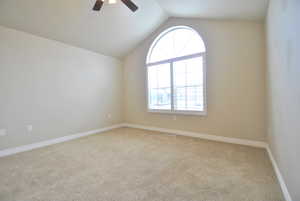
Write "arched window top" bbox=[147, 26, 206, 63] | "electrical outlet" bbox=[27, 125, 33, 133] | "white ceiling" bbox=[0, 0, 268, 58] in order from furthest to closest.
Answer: "arched window top" bbox=[147, 26, 206, 63]
"electrical outlet" bbox=[27, 125, 33, 133]
"white ceiling" bbox=[0, 0, 268, 58]

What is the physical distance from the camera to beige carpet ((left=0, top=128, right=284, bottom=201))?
1731 mm

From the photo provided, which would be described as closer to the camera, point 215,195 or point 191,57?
point 215,195

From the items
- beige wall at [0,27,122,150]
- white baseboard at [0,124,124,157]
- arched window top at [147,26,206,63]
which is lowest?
white baseboard at [0,124,124,157]

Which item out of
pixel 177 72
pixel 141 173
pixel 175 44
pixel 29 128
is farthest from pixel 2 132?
pixel 175 44

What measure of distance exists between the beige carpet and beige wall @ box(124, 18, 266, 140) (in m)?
0.46

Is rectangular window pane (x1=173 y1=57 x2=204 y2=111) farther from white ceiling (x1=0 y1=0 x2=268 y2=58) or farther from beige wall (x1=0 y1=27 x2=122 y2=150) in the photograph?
beige wall (x1=0 y1=27 x2=122 y2=150)

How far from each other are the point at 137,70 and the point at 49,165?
3.57m

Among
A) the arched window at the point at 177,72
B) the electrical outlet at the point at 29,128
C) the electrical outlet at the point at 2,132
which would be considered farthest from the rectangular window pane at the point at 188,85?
the electrical outlet at the point at 2,132

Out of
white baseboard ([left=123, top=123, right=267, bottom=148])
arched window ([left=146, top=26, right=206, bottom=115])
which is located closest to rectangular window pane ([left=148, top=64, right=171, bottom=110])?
arched window ([left=146, top=26, right=206, bottom=115])

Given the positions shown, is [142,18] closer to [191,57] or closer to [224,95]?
[191,57]

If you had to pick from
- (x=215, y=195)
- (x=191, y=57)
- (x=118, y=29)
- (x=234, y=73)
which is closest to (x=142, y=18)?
(x=118, y=29)

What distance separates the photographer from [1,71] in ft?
9.91

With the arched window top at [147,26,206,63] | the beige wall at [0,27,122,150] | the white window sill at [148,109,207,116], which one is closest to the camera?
the beige wall at [0,27,122,150]

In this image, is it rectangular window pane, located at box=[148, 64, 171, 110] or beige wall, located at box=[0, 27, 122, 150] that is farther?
rectangular window pane, located at box=[148, 64, 171, 110]
